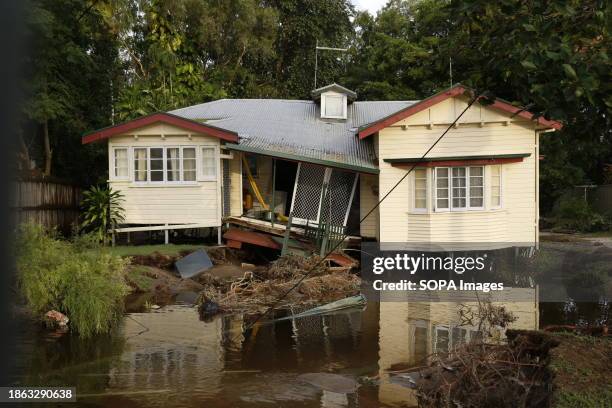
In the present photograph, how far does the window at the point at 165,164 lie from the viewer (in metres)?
17.5

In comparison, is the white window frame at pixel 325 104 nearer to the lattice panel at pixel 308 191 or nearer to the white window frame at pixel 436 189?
the lattice panel at pixel 308 191

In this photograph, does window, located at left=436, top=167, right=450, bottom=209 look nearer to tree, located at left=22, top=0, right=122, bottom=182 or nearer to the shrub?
the shrub

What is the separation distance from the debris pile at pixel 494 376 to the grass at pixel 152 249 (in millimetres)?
10466

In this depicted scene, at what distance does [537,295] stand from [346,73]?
22956 mm

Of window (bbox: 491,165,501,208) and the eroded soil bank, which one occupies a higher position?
window (bbox: 491,165,501,208)

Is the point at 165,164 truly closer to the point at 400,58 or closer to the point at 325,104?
the point at 325,104

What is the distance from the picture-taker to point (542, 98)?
6.18 m

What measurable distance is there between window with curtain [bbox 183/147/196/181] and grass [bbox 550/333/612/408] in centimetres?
1241

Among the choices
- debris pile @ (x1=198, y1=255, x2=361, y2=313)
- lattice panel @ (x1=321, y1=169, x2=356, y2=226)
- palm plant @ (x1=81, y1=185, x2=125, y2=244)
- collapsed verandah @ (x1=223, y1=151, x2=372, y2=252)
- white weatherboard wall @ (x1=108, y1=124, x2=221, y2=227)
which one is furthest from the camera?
lattice panel @ (x1=321, y1=169, x2=356, y2=226)

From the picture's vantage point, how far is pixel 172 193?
17531 mm

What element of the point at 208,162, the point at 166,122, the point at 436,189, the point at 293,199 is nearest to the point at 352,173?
the point at 293,199

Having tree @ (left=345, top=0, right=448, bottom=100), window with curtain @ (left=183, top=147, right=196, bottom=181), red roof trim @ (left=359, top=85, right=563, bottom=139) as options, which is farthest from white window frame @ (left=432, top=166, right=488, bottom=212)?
tree @ (left=345, top=0, right=448, bottom=100)

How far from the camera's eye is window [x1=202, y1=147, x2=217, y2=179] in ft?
57.8

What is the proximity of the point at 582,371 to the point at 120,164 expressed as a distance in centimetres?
1456
